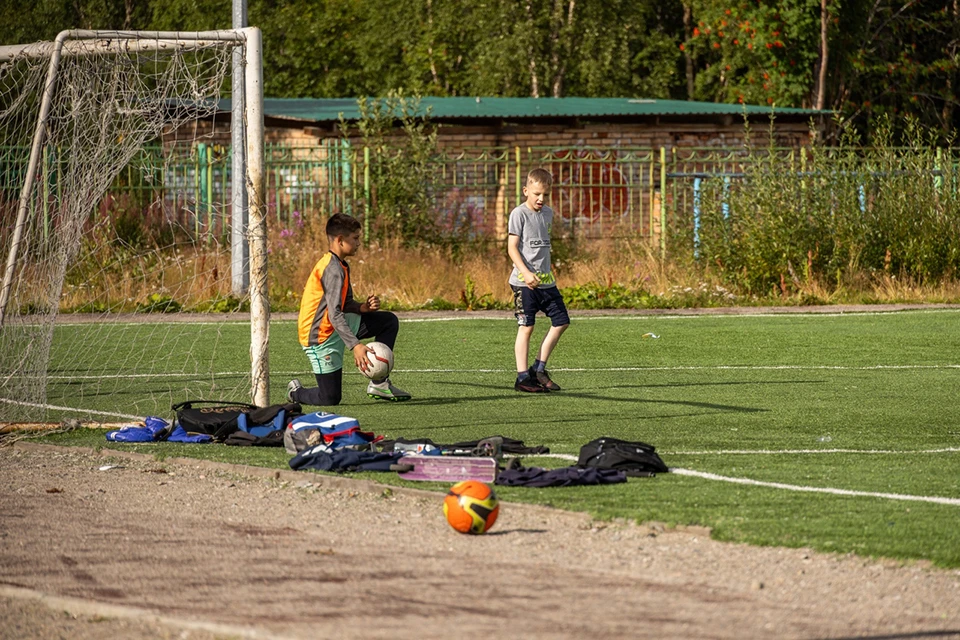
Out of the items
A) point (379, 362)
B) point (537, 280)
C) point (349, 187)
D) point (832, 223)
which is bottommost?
point (379, 362)

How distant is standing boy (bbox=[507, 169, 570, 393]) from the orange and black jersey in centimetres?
151

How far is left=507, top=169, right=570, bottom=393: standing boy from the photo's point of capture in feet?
37.5

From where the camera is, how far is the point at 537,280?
11.4 meters

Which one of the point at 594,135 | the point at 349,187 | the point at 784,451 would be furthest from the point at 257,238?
the point at 594,135

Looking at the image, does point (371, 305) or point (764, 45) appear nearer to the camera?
point (371, 305)

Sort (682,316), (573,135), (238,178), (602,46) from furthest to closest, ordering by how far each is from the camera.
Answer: (602,46), (573,135), (682,316), (238,178)

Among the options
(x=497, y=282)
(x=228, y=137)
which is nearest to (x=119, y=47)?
(x=497, y=282)

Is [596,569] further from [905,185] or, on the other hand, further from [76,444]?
[905,185]

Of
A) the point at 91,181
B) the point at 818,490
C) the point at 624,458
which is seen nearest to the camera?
the point at 818,490

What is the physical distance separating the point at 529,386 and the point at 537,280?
90cm

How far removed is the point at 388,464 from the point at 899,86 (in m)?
39.1

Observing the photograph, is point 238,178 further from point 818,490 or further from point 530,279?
point 818,490

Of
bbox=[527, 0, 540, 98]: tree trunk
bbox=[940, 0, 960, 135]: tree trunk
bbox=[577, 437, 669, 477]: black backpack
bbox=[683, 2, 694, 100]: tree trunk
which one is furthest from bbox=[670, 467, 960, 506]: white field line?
bbox=[683, 2, 694, 100]: tree trunk

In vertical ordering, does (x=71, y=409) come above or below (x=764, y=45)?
below
